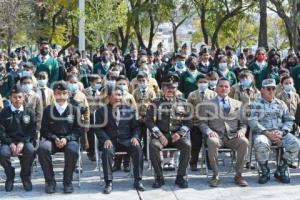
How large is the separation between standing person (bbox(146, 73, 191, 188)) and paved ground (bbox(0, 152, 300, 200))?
0.91 ft

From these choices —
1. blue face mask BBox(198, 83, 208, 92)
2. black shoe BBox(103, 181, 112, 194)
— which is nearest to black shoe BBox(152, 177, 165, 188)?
black shoe BBox(103, 181, 112, 194)

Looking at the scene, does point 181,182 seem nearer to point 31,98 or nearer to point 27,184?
point 27,184

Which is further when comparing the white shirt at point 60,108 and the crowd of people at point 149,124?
the white shirt at point 60,108

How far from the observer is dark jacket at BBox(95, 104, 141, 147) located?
26.7 ft

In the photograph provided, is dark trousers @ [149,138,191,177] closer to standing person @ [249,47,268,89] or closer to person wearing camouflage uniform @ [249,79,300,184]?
person wearing camouflage uniform @ [249,79,300,184]

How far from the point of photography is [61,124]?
8055 millimetres

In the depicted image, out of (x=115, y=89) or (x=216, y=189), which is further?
(x=115, y=89)

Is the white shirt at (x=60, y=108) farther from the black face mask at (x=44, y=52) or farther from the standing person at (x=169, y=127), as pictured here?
the black face mask at (x=44, y=52)

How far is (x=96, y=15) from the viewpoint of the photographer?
2075cm

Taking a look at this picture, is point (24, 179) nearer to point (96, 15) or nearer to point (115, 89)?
point (115, 89)

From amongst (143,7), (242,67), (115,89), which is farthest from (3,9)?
(115,89)

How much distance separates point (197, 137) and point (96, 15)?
12.7 meters

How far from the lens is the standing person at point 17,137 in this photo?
7.73 m

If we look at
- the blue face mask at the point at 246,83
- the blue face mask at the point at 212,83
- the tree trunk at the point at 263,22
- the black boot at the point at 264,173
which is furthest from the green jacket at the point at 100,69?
the tree trunk at the point at 263,22
